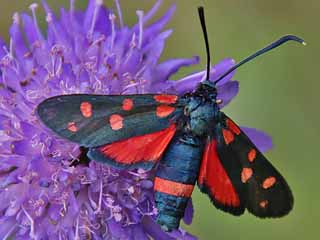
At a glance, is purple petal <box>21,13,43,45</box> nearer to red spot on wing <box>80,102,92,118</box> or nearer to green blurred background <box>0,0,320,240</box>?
red spot on wing <box>80,102,92,118</box>

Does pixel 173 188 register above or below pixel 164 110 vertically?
below

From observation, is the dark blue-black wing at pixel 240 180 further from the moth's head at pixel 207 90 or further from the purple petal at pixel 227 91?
the purple petal at pixel 227 91

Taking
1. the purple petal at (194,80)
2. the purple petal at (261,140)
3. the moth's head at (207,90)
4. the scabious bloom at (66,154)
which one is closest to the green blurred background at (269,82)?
the purple petal at (261,140)

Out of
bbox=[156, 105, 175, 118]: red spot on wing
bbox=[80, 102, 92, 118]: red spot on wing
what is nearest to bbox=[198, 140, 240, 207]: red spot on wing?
bbox=[156, 105, 175, 118]: red spot on wing

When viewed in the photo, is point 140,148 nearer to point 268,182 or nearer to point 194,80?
point 268,182

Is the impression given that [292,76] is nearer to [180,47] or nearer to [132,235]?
Answer: [180,47]

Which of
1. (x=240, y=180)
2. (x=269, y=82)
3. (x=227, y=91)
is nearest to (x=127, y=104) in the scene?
(x=240, y=180)
